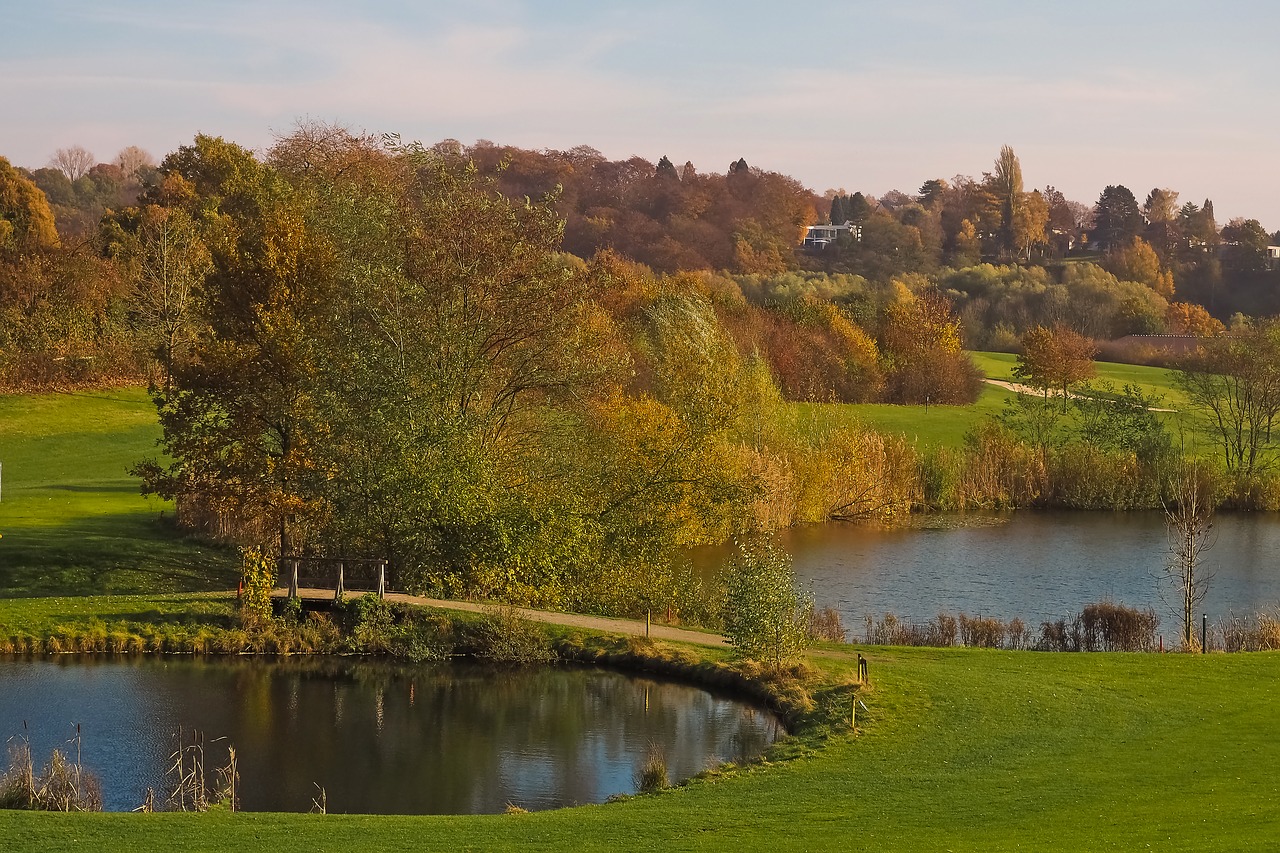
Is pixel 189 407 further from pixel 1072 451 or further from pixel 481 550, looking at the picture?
pixel 1072 451

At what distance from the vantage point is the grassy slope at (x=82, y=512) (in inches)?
1405

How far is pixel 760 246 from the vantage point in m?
126

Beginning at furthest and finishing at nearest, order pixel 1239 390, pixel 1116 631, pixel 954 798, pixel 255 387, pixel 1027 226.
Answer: pixel 1027 226 < pixel 1239 390 < pixel 255 387 < pixel 1116 631 < pixel 954 798

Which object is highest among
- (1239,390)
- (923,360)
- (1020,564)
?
(923,360)

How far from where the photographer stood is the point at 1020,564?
45.4 meters

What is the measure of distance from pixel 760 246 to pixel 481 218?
3541 inches

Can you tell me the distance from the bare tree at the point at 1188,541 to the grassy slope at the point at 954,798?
8.33 metres

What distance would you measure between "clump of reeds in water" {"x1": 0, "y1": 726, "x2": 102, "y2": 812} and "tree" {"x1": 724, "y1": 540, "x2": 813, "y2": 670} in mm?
12477

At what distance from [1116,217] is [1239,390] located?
4148 inches

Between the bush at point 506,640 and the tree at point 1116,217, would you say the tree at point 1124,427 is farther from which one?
the tree at point 1116,217

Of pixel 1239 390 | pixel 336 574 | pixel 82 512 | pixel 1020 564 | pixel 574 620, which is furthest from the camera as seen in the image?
pixel 1239 390

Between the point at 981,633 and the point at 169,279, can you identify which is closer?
the point at 981,633

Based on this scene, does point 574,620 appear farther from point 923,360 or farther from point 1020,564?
Result: point 923,360

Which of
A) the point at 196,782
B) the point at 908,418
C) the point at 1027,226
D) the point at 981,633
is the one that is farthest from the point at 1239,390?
the point at 1027,226
